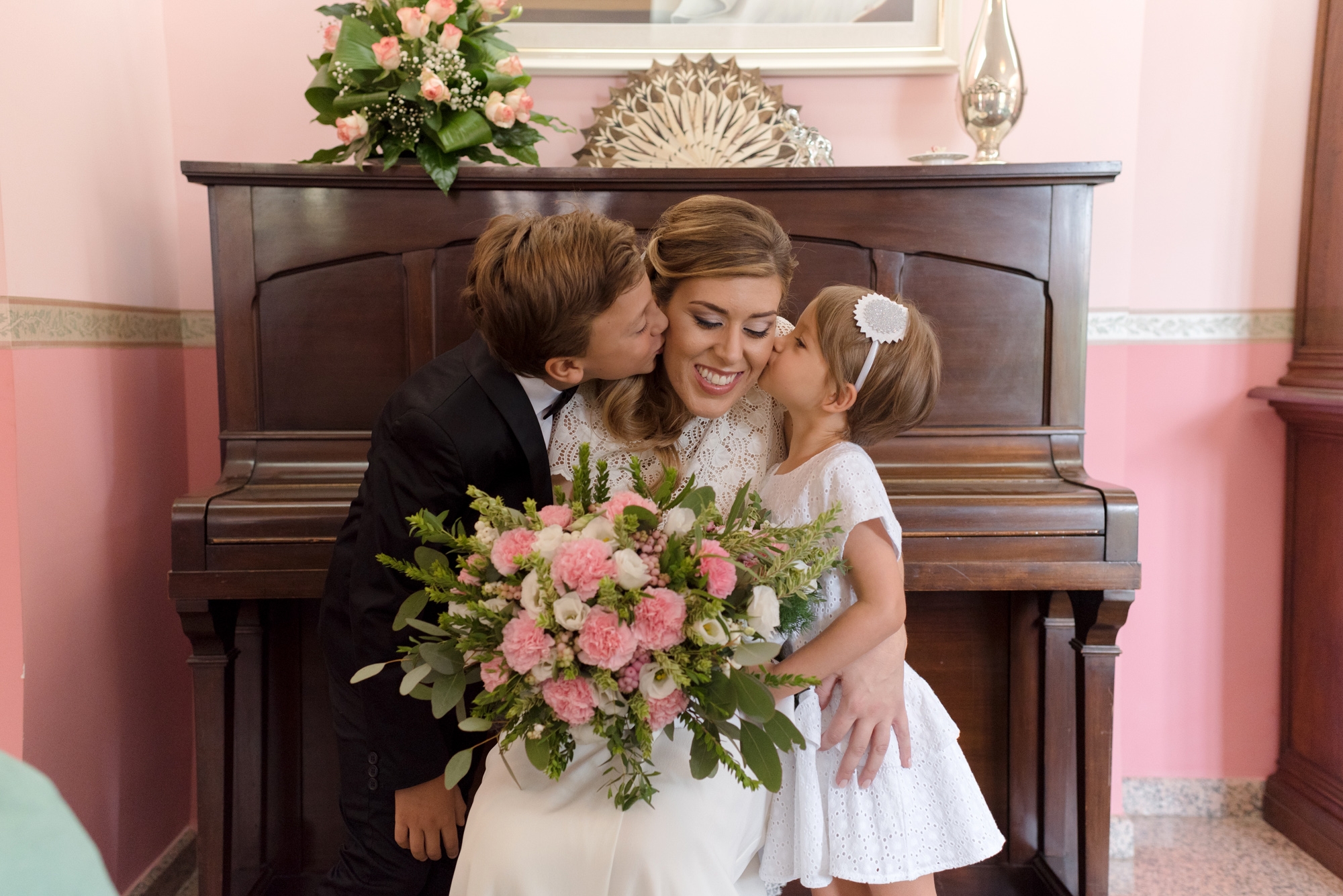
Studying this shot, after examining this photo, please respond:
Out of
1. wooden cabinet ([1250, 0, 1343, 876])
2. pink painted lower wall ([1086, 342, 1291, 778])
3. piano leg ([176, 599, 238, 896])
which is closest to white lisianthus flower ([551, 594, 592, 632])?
piano leg ([176, 599, 238, 896])

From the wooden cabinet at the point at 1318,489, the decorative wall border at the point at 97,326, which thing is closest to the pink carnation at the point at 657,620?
the decorative wall border at the point at 97,326

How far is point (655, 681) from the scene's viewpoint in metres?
1.08

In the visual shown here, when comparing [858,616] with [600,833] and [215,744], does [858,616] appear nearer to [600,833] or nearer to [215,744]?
[600,833]

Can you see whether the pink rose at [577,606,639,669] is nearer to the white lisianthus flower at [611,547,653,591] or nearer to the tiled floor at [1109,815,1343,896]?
the white lisianthus flower at [611,547,653,591]

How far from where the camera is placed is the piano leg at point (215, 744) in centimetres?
179

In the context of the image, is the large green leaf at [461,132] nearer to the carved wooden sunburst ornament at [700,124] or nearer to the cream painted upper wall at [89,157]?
the carved wooden sunburst ornament at [700,124]

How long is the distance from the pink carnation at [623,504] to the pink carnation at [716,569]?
84 millimetres

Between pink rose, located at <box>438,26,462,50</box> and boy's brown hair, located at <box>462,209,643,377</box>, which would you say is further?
pink rose, located at <box>438,26,462,50</box>

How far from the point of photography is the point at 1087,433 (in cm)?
251

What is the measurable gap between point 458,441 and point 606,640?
522 millimetres

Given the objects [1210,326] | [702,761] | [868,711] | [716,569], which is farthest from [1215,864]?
[716,569]

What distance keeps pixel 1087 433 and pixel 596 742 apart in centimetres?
179

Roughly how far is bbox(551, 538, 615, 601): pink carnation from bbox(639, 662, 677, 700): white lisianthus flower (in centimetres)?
11

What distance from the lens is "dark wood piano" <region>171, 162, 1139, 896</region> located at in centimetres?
180
